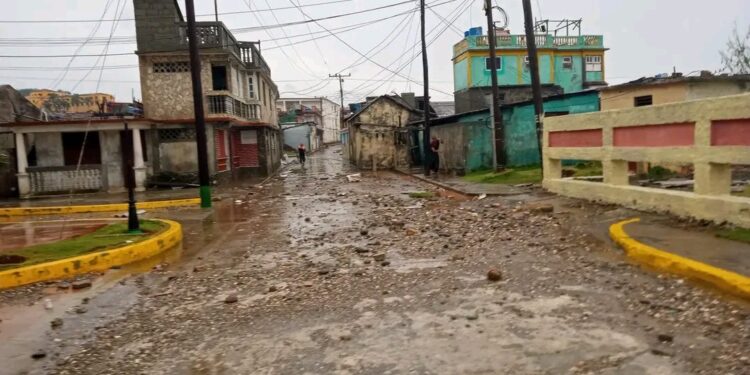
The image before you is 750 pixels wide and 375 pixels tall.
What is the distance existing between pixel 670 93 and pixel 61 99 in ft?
156

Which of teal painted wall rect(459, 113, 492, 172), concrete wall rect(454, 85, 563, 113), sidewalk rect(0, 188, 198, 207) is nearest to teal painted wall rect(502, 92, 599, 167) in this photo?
teal painted wall rect(459, 113, 492, 172)

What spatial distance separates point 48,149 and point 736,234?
24.4 meters

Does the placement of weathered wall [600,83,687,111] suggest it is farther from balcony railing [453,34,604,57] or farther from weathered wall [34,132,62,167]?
weathered wall [34,132,62,167]

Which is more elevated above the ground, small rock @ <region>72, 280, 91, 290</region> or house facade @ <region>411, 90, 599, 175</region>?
house facade @ <region>411, 90, 599, 175</region>

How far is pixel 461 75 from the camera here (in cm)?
4484

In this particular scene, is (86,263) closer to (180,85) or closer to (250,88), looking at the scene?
(180,85)

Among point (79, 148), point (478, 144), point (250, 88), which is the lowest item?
point (478, 144)

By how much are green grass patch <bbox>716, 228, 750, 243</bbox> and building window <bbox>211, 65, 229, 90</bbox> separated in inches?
961

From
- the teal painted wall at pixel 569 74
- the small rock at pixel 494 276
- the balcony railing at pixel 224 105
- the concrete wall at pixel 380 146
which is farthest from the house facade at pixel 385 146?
the small rock at pixel 494 276

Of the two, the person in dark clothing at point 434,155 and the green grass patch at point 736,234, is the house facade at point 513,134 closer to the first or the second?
the person in dark clothing at point 434,155

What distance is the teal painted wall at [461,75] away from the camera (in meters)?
43.4

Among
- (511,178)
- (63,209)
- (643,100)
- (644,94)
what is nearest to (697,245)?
(511,178)

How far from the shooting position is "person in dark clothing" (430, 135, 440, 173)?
28.2 meters

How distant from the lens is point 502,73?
43.1m
